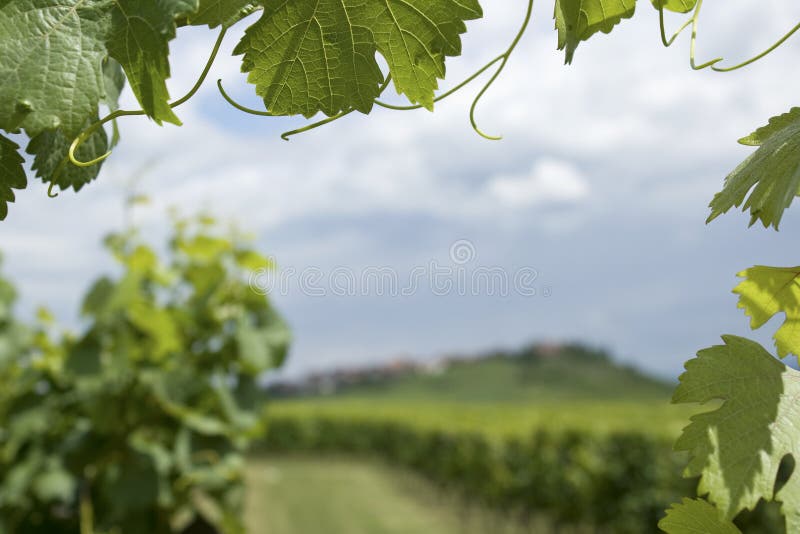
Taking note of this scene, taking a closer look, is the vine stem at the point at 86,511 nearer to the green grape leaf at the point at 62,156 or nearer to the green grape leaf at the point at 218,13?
the green grape leaf at the point at 62,156

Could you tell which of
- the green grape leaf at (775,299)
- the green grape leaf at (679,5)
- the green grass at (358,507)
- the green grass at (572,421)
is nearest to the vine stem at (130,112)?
the green grape leaf at (679,5)

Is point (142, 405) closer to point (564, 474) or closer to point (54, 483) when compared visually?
point (54, 483)

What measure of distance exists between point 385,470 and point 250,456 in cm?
749

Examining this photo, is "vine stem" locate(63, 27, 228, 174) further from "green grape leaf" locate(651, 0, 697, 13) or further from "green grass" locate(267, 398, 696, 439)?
"green grass" locate(267, 398, 696, 439)

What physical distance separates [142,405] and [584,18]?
2810 millimetres

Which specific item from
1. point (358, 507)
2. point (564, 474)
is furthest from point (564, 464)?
point (358, 507)

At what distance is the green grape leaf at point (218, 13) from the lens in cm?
70

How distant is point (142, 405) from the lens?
3.15 metres

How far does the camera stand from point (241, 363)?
3.21m

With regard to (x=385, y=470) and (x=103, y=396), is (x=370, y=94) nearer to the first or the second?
(x=103, y=396)

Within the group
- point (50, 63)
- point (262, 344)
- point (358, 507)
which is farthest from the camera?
point (358, 507)

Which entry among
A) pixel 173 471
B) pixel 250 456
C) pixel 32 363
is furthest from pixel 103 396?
pixel 250 456

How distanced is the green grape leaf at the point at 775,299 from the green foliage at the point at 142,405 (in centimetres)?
250

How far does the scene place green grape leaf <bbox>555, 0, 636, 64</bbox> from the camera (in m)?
0.77
